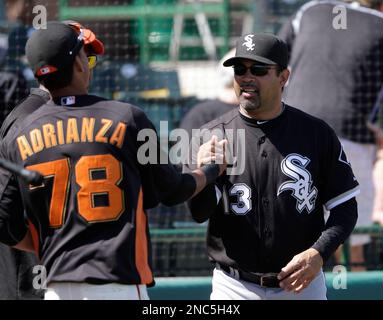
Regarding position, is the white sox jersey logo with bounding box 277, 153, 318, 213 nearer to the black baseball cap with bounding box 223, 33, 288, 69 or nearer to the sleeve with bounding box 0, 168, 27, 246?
the black baseball cap with bounding box 223, 33, 288, 69

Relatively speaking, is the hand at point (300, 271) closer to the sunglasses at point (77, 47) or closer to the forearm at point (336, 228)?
the forearm at point (336, 228)

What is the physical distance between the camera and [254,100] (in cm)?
470

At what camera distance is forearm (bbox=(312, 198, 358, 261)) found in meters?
4.53

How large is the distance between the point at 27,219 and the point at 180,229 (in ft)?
11.1

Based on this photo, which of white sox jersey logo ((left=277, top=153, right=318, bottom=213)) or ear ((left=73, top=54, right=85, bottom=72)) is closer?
ear ((left=73, top=54, right=85, bottom=72))

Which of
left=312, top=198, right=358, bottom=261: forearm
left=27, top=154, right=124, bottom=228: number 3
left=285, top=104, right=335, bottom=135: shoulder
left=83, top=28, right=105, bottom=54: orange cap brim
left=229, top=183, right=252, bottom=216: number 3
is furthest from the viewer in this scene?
left=285, top=104, right=335, bottom=135: shoulder

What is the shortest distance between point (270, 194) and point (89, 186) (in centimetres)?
115

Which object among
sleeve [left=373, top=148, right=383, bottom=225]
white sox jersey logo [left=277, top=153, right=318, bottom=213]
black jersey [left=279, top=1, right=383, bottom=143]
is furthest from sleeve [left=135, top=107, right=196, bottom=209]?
sleeve [left=373, top=148, right=383, bottom=225]

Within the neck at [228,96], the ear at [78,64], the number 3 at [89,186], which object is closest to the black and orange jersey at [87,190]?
the number 3 at [89,186]

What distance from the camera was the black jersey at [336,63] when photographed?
712 centimetres

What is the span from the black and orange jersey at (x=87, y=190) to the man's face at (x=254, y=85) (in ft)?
3.02

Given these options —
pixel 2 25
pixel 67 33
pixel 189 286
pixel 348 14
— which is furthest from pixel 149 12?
pixel 67 33

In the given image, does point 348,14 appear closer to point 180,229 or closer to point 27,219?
point 180,229

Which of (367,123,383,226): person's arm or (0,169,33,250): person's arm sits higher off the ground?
(0,169,33,250): person's arm
